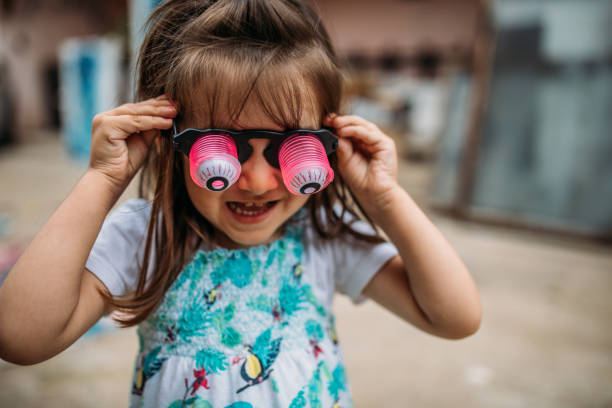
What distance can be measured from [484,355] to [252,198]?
1345 millimetres

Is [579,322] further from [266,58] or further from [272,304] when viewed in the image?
[266,58]

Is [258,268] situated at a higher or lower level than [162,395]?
higher

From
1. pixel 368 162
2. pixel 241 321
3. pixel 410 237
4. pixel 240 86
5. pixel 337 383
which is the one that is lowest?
pixel 337 383

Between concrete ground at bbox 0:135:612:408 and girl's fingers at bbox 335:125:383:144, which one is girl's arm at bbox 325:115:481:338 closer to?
girl's fingers at bbox 335:125:383:144

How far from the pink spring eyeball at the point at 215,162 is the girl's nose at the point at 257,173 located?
1.4 inches

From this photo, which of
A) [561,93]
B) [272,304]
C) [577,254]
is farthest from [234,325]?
[561,93]

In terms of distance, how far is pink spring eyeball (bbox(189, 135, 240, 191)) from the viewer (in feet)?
1.88

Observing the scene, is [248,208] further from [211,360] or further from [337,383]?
[337,383]

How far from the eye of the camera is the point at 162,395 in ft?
2.28

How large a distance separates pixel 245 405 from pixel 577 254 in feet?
8.32

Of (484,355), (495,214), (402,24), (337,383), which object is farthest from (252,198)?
(402,24)

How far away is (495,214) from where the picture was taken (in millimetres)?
2965

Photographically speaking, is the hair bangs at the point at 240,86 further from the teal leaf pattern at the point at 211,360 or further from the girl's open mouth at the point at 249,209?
the teal leaf pattern at the point at 211,360

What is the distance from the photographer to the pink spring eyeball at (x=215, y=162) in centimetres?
57
